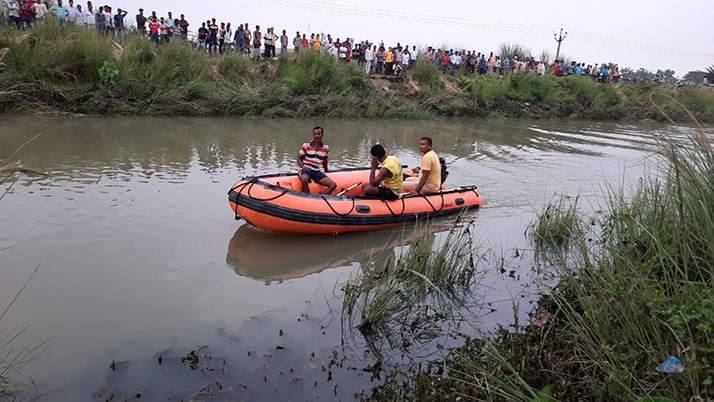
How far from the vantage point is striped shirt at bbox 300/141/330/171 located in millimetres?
7352

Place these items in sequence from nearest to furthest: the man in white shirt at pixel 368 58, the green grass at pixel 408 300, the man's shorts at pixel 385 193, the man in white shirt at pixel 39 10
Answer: the green grass at pixel 408 300
the man's shorts at pixel 385 193
the man in white shirt at pixel 39 10
the man in white shirt at pixel 368 58

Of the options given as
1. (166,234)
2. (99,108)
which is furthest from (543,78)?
(166,234)

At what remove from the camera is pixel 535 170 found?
11.9 m

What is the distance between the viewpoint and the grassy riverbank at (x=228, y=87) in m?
14.0

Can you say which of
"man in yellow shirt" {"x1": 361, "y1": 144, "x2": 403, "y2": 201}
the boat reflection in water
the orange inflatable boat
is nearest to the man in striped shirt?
the orange inflatable boat

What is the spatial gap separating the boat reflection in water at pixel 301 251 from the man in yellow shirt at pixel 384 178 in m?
0.51

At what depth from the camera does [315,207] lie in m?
6.52

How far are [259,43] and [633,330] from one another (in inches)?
709

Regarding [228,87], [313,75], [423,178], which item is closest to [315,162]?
[423,178]

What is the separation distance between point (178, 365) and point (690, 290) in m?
3.11

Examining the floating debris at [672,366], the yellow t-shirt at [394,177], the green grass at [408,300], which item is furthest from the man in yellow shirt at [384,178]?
the floating debris at [672,366]

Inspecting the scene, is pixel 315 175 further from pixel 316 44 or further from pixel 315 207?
pixel 316 44

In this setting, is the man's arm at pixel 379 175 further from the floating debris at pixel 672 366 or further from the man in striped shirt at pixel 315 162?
the floating debris at pixel 672 366

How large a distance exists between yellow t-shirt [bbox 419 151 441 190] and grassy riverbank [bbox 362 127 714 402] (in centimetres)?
374
